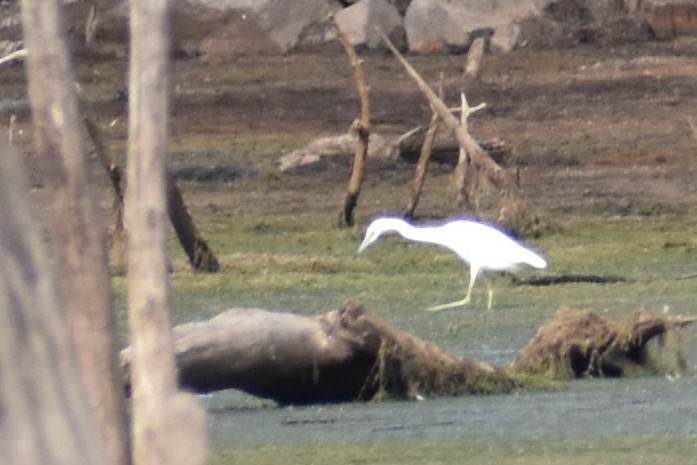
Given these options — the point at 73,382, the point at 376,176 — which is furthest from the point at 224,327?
the point at 376,176

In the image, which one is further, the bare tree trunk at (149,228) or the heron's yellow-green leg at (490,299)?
the heron's yellow-green leg at (490,299)

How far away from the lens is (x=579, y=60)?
112ft

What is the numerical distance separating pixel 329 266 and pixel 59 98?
43.1 feet

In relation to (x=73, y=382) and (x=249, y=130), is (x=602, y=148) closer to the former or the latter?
(x=249, y=130)

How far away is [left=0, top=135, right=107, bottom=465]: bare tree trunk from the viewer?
2.54 meters

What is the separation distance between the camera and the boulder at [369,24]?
34.9m

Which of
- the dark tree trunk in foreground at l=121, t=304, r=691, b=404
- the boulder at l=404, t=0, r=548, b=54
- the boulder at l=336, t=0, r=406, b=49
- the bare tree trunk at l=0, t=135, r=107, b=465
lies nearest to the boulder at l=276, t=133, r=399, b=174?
the boulder at l=336, t=0, r=406, b=49

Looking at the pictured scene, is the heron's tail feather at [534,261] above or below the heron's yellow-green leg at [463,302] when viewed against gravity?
above

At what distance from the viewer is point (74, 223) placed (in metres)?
5.40

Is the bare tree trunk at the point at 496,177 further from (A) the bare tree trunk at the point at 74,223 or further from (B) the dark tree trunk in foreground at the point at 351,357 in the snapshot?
(A) the bare tree trunk at the point at 74,223

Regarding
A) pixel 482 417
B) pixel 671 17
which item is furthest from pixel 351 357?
pixel 671 17

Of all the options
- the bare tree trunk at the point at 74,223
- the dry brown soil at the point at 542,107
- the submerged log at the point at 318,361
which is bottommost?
the dry brown soil at the point at 542,107

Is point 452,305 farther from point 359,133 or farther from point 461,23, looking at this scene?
point 461,23

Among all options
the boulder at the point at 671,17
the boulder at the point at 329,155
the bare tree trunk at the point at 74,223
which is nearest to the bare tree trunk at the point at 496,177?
the boulder at the point at 329,155
